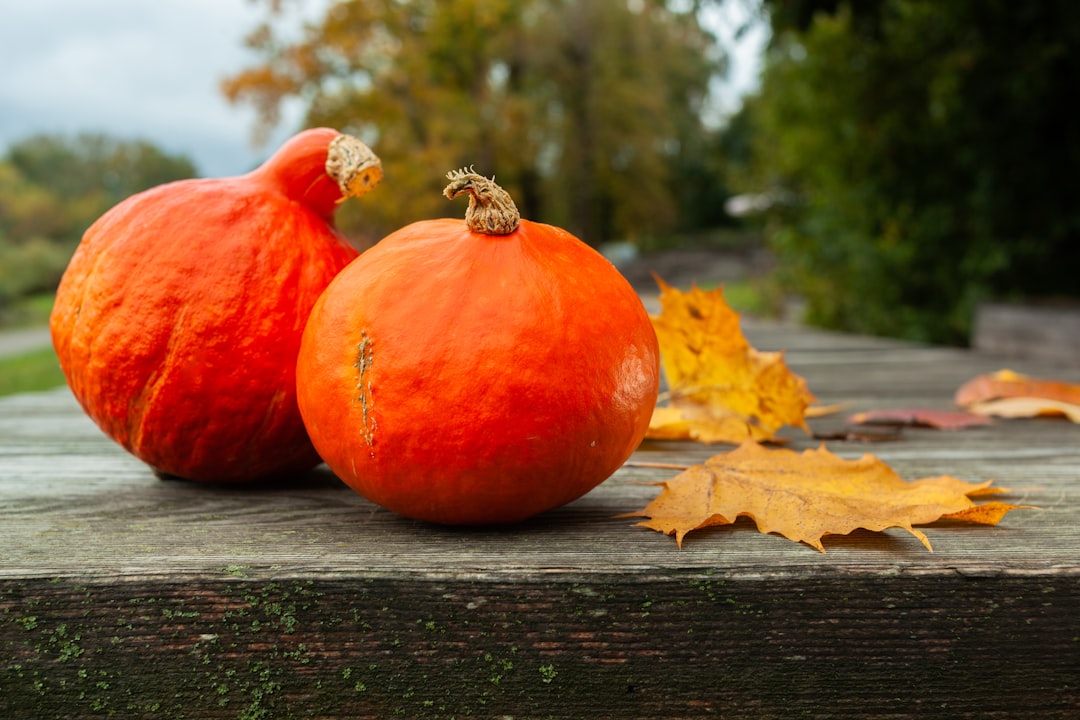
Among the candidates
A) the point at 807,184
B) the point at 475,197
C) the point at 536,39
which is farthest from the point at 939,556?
the point at 536,39

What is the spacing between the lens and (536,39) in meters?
23.1

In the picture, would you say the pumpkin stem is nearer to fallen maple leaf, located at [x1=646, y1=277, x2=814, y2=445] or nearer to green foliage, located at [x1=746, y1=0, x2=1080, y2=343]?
fallen maple leaf, located at [x1=646, y1=277, x2=814, y2=445]

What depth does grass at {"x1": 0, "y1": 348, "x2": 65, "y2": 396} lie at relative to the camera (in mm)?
7774

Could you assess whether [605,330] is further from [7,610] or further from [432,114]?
[432,114]

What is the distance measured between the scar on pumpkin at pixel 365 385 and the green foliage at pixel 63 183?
24.8 m

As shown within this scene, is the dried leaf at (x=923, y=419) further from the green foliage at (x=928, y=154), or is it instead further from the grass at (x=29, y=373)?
the grass at (x=29, y=373)

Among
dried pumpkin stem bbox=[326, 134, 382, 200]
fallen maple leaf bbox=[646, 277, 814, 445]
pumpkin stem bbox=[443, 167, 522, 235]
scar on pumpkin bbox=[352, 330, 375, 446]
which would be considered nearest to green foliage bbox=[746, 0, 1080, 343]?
fallen maple leaf bbox=[646, 277, 814, 445]

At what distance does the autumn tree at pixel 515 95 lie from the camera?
16250 mm

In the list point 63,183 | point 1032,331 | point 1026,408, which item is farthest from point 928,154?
point 63,183

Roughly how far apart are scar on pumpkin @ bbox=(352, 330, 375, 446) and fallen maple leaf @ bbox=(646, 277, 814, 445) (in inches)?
23.9

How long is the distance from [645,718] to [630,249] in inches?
1293

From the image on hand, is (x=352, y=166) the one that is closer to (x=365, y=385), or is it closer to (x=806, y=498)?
(x=365, y=385)

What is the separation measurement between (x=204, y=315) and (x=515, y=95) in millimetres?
22626

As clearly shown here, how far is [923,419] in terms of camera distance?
65.2 inches
